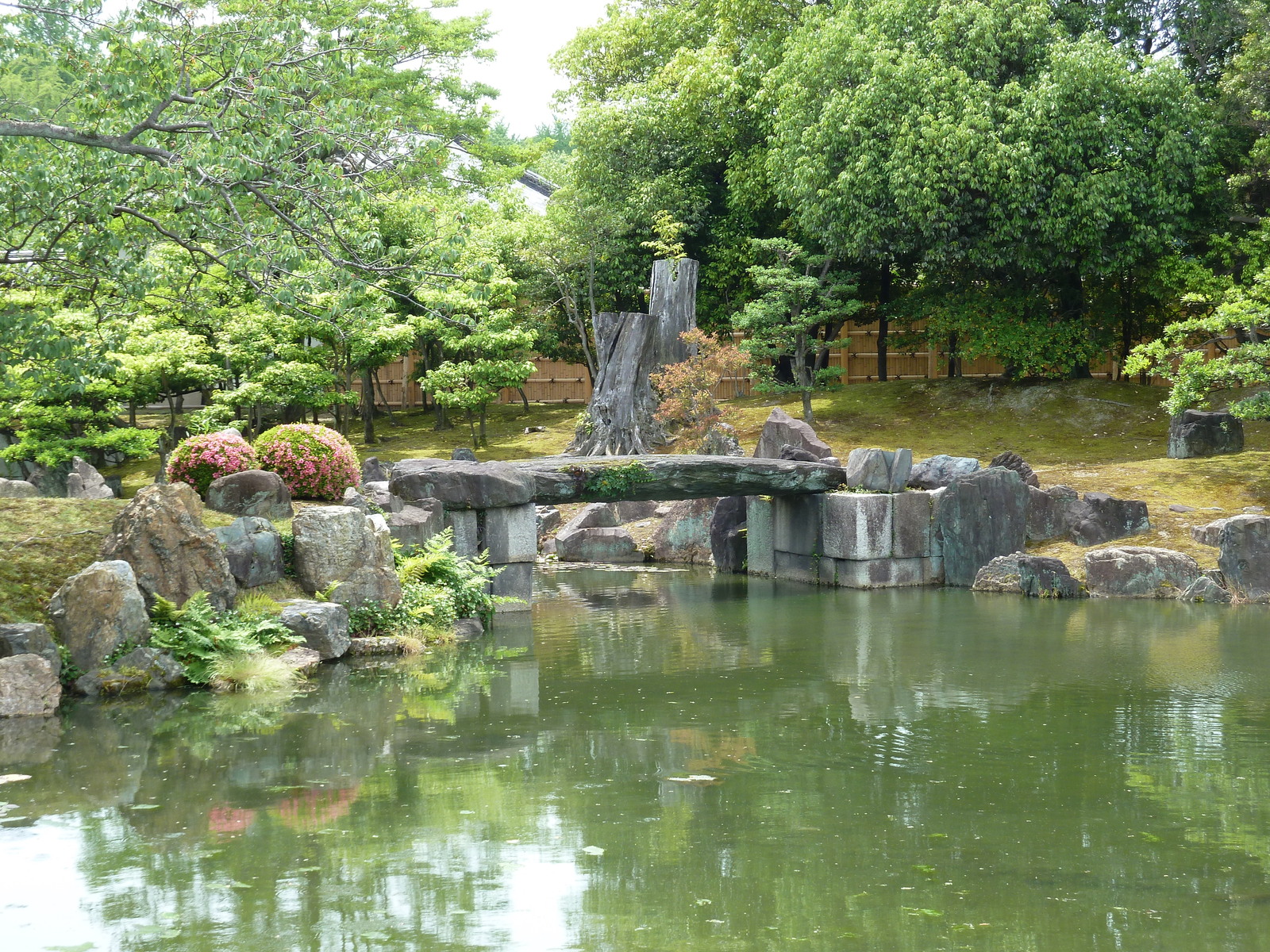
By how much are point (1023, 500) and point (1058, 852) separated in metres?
11.1

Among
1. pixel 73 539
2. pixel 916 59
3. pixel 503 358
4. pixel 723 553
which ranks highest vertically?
pixel 916 59

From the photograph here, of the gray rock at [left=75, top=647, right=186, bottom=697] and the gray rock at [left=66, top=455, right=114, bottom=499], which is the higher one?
the gray rock at [left=66, top=455, right=114, bottom=499]

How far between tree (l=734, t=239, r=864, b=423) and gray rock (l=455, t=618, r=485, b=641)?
12210 millimetres

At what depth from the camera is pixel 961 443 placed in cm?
2236

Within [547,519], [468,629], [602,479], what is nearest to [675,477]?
[602,479]

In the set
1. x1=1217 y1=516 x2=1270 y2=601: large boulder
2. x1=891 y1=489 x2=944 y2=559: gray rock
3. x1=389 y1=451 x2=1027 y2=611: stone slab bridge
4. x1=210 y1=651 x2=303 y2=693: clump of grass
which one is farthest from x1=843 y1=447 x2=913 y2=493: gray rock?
x1=210 y1=651 x2=303 y2=693: clump of grass

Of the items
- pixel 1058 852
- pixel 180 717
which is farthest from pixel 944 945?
pixel 180 717

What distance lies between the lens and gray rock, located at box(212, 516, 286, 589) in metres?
10.4

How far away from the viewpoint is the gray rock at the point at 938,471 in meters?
16.4

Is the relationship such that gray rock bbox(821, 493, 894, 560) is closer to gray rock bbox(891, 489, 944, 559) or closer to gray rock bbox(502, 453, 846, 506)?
gray rock bbox(891, 489, 944, 559)

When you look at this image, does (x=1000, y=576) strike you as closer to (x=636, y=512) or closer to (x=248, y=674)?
(x=636, y=512)

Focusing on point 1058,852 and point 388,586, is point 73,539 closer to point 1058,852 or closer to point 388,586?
point 388,586

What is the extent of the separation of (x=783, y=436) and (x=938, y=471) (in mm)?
2747

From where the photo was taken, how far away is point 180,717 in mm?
8234
